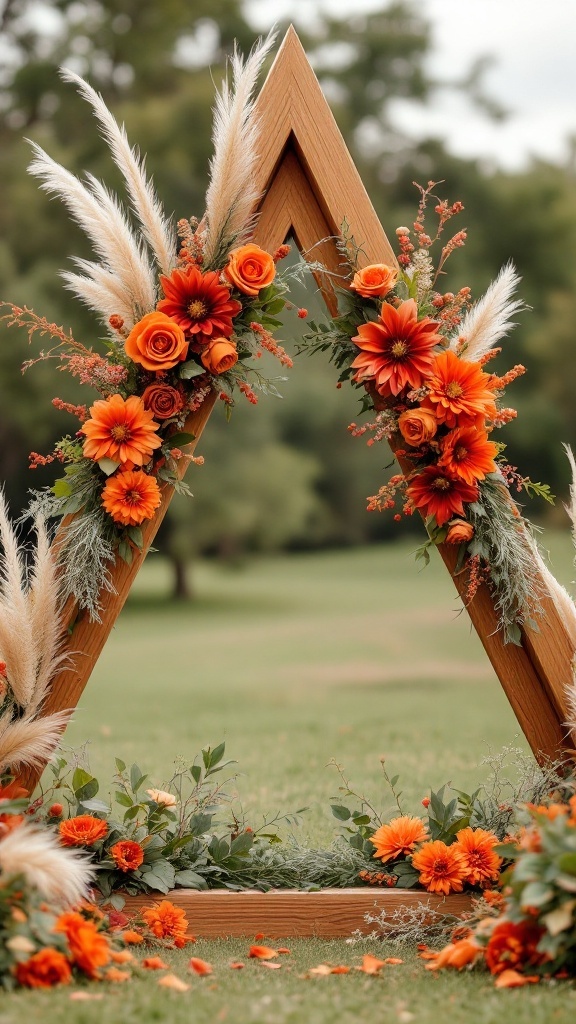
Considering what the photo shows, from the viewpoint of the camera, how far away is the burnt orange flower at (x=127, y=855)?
328cm

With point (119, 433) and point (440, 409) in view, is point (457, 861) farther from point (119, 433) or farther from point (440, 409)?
point (119, 433)

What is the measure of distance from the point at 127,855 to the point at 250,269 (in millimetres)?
1917

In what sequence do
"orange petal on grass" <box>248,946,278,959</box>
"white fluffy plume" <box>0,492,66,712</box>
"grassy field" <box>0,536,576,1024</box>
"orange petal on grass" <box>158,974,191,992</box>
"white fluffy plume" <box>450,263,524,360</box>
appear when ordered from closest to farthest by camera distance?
"grassy field" <box>0,536,576,1024</box>
"orange petal on grass" <box>158,974,191,992</box>
"orange petal on grass" <box>248,946,278,959</box>
"white fluffy plume" <box>0,492,66,712</box>
"white fluffy plume" <box>450,263,524,360</box>

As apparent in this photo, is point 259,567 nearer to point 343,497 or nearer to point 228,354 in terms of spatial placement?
point 343,497

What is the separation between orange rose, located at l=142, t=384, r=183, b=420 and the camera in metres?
3.30

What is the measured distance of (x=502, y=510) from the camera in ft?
11.0

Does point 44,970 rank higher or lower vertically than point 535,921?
higher

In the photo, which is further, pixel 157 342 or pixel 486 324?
pixel 486 324

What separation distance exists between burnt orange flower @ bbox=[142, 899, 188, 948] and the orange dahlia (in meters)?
1.49

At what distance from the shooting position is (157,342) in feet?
10.6

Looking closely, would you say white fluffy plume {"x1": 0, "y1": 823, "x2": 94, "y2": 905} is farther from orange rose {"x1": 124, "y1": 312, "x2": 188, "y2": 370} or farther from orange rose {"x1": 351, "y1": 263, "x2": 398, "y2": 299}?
orange rose {"x1": 351, "y1": 263, "x2": 398, "y2": 299}

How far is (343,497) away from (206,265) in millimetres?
27453

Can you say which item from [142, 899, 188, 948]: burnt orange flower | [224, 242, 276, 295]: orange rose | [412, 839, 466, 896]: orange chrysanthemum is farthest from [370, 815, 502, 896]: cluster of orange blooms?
[224, 242, 276, 295]: orange rose

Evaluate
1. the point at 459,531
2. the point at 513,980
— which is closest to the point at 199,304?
the point at 459,531
